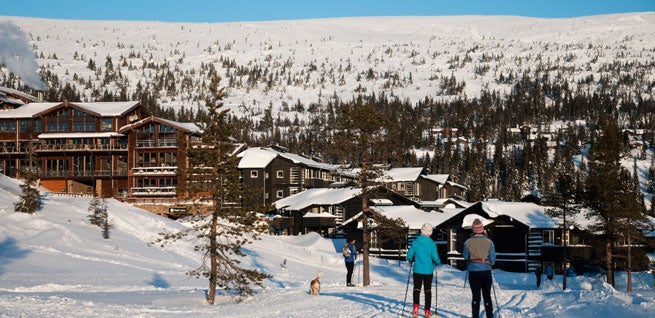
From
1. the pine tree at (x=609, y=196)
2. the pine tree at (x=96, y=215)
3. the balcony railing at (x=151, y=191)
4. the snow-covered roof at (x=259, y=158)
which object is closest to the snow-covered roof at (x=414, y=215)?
the pine tree at (x=609, y=196)

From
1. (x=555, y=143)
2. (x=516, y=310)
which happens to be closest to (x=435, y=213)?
(x=516, y=310)

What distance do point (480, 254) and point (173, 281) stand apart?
2116 centimetres

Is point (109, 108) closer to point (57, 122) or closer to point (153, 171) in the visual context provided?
point (57, 122)

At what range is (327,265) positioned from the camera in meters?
48.9

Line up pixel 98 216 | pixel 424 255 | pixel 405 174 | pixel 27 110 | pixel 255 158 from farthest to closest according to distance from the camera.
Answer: pixel 405 174 → pixel 255 158 → pixel 27 110 → pixel 98 216 → pixel 424 255

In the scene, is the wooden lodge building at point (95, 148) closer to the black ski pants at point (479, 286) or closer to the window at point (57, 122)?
the window at point (57, 122)

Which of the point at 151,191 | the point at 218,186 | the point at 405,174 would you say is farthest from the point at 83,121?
the point at 218,186

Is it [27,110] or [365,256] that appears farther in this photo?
[27,110]

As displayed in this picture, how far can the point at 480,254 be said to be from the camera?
44.9 ft

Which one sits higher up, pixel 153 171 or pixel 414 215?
pixel 153 171

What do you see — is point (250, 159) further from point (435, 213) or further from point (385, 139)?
point (385, 139)

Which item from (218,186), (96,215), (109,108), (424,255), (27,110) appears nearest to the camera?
(424,255)

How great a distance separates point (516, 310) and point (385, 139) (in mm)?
17867

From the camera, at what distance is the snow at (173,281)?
16.8 metres
